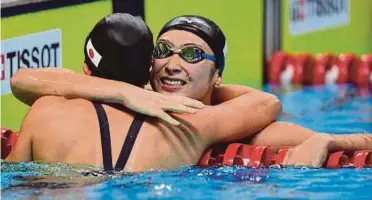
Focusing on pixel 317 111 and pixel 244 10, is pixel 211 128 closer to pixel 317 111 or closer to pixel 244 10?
pixel 317 111

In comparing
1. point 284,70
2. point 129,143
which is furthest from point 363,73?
point 129,143

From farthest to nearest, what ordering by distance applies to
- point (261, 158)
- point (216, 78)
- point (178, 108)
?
point (216, 78), point (261, 158), point (178, 108)

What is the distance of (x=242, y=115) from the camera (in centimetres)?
433

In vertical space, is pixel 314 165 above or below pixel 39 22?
below

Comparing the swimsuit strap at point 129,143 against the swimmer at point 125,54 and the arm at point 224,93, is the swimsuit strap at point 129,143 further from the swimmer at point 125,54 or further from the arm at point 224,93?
the arm at point 224,93

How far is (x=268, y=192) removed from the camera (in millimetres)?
3656

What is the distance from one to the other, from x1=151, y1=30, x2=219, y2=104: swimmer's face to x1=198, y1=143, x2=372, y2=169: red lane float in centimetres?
28

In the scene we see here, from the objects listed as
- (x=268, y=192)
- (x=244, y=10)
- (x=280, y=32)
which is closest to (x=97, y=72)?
(x=268, y=192)

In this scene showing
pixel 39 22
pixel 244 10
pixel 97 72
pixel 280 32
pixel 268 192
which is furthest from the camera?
pixel 280 32

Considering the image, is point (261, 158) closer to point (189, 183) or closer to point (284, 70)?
point (189, 183)

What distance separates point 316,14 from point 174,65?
15.6 ft

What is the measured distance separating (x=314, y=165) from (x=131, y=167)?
784mm

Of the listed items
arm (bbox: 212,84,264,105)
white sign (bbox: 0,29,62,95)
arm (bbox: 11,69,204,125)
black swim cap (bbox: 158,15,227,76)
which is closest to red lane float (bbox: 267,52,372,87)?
white sign (bbox: 0,29,62,95)

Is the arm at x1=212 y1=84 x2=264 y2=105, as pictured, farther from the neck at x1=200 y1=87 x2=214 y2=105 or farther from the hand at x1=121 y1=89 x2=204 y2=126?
the hand at x1=121 y1=89 x2=204 y2=126
